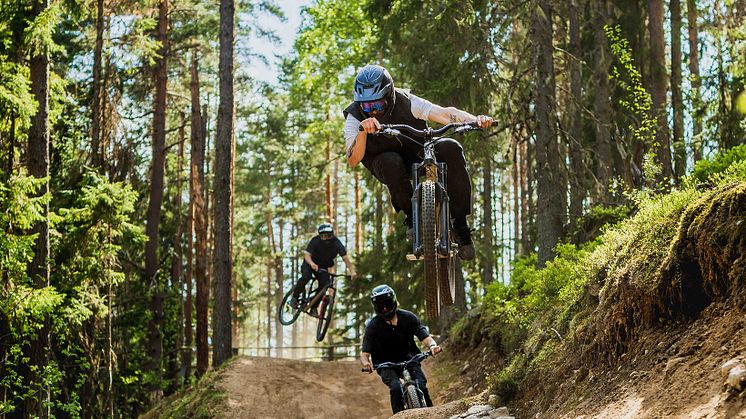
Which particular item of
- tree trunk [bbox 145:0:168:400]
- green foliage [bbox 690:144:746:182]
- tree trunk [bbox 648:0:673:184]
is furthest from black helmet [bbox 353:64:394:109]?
tree trunk [bbox 145:0:168:400]

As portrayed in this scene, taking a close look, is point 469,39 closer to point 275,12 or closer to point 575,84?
point 575,84

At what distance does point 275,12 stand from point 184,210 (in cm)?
1011

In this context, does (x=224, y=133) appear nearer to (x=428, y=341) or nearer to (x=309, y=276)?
(x=309, y=276)

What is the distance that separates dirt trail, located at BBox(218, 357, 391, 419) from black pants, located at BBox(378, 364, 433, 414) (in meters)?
4.03

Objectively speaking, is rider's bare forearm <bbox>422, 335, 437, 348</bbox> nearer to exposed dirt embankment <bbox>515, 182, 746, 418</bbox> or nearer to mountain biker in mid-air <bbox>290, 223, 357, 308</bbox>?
exposed dirt embankment <bbox>515, 182, 746, 418</bbox>

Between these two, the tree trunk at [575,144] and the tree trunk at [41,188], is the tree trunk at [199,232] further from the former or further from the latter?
the tree trunk at [575,144]

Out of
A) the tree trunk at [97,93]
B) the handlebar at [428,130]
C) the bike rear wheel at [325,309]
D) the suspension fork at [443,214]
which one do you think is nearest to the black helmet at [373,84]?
the handlebar at [428,130]

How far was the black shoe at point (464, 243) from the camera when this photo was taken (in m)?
8.96

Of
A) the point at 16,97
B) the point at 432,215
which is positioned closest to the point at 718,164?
the point at 432,215

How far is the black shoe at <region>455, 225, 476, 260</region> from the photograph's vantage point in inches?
353

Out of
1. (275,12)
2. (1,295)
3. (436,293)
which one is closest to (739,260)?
(436,293)

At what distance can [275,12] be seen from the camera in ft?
89.6

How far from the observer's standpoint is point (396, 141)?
8531 millimetres

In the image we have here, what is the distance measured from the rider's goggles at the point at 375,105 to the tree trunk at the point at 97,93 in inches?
563
